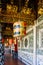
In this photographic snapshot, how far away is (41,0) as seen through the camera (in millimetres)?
4938

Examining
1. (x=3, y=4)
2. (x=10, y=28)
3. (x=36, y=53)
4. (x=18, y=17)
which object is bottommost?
(x=36, y=53)

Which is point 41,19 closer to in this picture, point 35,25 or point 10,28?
point 35,25

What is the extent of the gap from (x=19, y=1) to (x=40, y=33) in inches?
43.9

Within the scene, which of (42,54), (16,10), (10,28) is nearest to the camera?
(42,54)

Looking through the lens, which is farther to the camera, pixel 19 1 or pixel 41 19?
pixel 19 1

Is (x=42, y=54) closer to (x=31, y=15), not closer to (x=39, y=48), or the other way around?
(x=39, y=48)

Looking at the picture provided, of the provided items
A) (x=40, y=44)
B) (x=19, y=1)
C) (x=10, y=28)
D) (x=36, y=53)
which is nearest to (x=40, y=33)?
(x=40, y=44)

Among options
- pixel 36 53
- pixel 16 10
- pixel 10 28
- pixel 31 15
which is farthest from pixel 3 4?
pixel 10 28

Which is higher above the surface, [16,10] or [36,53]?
[16,10]

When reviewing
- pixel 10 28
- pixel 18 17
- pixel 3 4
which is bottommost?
pixel 10 28

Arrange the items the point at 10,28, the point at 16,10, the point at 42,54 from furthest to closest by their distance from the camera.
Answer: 1. the point at 10,28
2. the point at 16,10
3. the point at 42,54

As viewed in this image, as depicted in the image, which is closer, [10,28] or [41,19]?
[41,19]

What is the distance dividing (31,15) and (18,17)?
37 cm

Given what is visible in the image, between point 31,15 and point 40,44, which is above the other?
point 31,15
